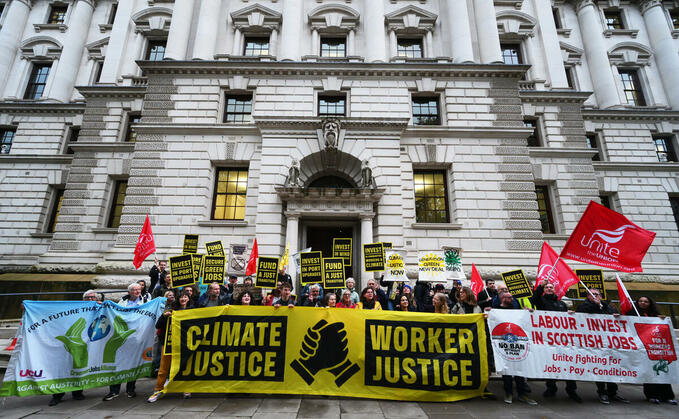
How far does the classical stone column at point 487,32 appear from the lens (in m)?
17.4

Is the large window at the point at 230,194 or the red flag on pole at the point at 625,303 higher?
the large window at the point at 230,194

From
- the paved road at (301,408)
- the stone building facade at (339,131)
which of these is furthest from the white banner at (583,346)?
the stone building facade at (339,131)

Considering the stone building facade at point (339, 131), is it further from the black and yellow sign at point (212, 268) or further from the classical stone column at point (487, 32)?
the black and yellow sign at point (212, 268)

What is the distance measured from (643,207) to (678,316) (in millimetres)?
9960

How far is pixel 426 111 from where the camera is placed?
54.1 ft

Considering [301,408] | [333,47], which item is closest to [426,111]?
[333,47]

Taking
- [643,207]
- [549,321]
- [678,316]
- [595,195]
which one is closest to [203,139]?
[549,321]

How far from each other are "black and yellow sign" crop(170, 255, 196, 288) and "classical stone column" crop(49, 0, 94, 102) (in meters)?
23.4

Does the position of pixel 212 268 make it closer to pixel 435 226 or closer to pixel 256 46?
pixel 435 226

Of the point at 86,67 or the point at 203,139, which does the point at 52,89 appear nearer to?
the point at 86,67

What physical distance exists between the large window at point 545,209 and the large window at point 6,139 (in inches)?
1433

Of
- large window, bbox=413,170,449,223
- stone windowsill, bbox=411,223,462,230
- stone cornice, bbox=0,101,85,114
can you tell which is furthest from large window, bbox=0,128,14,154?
stone windowsill, bbox=411,223,462,230

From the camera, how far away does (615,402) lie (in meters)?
5.99

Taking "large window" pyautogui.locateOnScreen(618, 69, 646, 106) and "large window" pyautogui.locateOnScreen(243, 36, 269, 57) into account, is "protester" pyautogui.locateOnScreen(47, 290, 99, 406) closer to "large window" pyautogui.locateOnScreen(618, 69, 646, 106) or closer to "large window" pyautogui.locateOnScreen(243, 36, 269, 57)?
"large window" pyautogui.locateOnScreen(243, 36, 269, 57)
